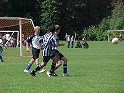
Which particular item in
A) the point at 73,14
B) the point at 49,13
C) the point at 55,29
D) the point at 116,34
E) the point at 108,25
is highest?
the point at 49,13

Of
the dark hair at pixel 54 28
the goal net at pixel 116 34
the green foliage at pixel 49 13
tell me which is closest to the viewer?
the dark hair at pixel 54 28

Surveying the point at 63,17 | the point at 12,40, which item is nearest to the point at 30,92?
the point at 12,40

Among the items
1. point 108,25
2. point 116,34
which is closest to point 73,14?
point 108,25

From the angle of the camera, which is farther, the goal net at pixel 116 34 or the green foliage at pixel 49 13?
the green foliage at pixel 49 13

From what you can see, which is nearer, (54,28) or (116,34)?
(54,28)

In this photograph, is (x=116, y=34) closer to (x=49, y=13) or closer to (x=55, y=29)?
(x=49, y=13)

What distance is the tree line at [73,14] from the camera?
74188 mm

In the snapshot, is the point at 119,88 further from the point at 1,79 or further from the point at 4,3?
the point at 4,3

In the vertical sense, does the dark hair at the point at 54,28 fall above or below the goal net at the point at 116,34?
above

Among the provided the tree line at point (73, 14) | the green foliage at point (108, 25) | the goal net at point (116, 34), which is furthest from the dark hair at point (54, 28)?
the green foliage at point (108, 25)

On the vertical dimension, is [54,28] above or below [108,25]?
above

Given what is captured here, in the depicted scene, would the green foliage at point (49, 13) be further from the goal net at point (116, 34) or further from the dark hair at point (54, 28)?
the dark hair at point (54, 28)

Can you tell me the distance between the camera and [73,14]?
3017 inches

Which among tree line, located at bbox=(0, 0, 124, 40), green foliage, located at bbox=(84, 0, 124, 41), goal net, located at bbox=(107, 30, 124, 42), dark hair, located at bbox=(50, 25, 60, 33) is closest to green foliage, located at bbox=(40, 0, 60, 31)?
tree line, located at bbox=(0, 0, 124, 40)
